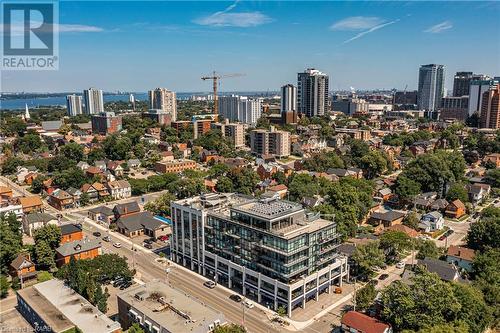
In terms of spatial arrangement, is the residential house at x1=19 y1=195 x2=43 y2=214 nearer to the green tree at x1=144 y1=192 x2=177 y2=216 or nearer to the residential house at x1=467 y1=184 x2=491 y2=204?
the green tree at x1=144 y1=192 x2=177 y2=216

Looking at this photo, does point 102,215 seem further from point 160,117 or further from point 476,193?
point 160,117

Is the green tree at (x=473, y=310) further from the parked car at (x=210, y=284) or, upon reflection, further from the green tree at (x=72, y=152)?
the green tree at (x=72, y=152)

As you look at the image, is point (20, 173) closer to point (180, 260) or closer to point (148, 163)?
point (148, 163)

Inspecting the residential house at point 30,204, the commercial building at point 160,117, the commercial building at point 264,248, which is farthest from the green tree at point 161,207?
the commercial building at point 160,117

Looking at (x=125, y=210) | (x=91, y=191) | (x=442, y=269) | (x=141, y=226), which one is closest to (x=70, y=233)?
(x=141, y=226)

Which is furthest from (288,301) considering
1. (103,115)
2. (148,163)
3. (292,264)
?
(103,115)

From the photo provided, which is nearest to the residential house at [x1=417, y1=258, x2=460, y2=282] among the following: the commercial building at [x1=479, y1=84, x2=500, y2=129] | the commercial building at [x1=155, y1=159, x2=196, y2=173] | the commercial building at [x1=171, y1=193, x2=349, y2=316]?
the commercial building at [x1=171, y1=193, x2=349, y2=316]
